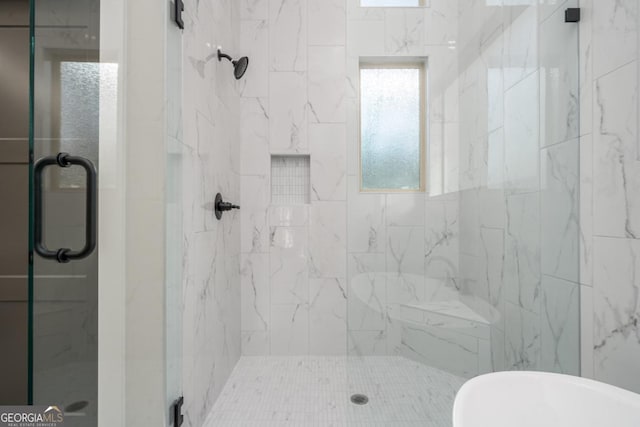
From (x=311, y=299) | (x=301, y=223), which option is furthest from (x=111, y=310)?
(x=301, y=223)

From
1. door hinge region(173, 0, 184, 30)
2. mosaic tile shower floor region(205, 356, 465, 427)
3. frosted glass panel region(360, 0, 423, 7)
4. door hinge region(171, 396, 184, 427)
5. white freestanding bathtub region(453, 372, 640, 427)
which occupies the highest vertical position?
frosted glass panel region(360, 0, 423, 7)

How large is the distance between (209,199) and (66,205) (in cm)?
70

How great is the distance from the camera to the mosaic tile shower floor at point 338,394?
136cm

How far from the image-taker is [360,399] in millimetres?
1510


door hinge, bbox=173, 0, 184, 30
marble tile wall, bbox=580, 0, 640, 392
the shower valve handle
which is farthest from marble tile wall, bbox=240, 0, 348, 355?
marble tile wall, bbox=580, 0, 640, 392

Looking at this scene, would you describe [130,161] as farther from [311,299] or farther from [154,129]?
[311,299]

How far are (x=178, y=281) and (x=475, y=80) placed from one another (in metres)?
1.51

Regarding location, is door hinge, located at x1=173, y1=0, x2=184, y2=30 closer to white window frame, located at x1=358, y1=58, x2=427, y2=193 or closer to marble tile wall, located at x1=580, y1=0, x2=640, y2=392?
white window frame, located at x1=358, y1=58, x2=427, y2=193

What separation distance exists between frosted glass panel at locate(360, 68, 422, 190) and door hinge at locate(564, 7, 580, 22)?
2.01ft

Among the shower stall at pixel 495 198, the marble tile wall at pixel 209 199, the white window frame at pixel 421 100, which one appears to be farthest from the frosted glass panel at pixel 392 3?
the marble tile wall at pixel 209 199

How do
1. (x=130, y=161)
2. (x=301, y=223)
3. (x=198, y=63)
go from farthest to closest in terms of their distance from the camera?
1. (x=301, y=223)
2. (x=198, y=63)
3. (x=130, y=161)

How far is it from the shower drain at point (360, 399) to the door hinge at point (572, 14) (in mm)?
1895

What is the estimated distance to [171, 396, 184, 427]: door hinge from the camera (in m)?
1.14

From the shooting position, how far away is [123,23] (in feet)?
3.20
